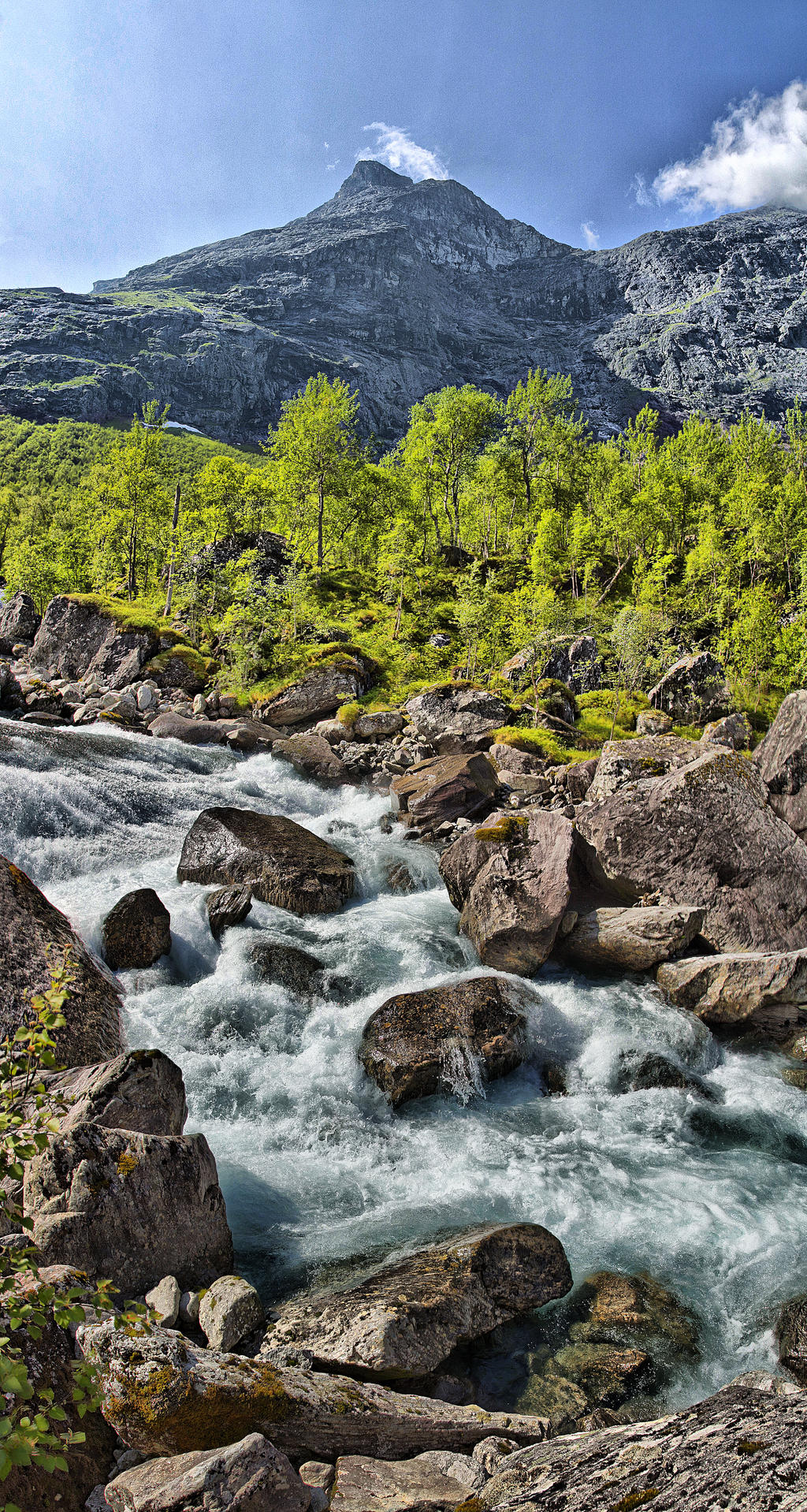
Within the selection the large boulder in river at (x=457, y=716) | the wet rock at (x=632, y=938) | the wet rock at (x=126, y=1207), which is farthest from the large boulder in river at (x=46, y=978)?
the large boulder in river at (x=457, y=716)

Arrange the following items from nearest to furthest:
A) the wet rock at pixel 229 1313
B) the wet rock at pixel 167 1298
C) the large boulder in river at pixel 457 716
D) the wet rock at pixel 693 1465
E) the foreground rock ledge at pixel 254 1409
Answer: the wet rock at pixel 693 1465 < the foreground rock ledge at pixel 254 1409 < the wet rock at pixel 167 1298 < the wet rock at pixel 229 1313 < the large boulder in river at pixel 457 716

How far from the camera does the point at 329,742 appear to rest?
35875mm

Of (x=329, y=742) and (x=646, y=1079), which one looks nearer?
(x=646, y=1079)

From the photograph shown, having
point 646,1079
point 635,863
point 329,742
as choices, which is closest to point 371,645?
point 329,742

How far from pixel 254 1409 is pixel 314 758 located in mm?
27004

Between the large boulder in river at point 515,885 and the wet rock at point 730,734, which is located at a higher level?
the wet rock at point 730,734

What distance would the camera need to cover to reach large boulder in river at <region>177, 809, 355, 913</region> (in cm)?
1933

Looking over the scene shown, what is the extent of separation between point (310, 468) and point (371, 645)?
66.2 feet

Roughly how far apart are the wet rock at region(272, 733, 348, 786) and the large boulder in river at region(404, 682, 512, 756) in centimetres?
515

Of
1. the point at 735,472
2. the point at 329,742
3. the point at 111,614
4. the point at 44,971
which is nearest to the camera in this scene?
the point at 44,971

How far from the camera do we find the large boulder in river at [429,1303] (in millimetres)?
7379

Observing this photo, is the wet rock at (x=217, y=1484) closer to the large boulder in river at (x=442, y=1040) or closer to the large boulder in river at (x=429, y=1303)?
the large boulder in river at (x=429, y=1303)

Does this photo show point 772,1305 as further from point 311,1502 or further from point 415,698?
point 415,698

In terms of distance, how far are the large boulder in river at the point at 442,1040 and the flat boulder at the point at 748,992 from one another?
4.33m
